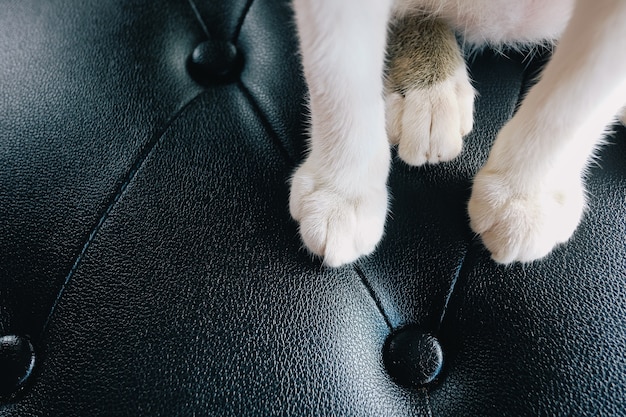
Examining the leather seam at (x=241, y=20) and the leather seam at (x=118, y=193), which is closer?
the leather seam at (x=118, y=193)

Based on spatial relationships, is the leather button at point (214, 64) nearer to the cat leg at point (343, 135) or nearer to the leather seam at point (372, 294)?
the cat leg at point (343, 135)

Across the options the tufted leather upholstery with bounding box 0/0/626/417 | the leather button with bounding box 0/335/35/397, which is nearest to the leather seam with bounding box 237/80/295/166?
the tufted leather upholstery with bounding box 0/0/626/417

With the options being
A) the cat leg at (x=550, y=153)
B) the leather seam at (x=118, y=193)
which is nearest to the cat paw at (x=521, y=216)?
the cat leg at (x=550, y=153)

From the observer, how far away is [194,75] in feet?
1.56

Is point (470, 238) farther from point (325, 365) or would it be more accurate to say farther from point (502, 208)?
point (325, 365)

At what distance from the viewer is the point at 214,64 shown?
0.47m

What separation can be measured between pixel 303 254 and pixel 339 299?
0.05m

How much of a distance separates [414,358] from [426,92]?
228mm

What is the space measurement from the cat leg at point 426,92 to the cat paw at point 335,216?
0.05 metres

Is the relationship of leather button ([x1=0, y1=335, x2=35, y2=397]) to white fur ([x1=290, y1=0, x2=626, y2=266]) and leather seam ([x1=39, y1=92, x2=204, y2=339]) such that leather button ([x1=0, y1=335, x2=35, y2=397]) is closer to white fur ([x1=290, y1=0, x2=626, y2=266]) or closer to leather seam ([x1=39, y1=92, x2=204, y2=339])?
leather seam ([x1=39, y1=92, x2=204, y2=339])

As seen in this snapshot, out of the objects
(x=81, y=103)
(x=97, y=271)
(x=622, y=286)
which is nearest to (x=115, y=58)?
(x=81, y=103)

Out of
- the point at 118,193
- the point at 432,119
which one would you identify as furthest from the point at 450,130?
the point at 118,193

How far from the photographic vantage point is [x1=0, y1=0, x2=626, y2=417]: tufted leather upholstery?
13.9 inches

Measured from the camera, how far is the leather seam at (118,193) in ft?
1.27
